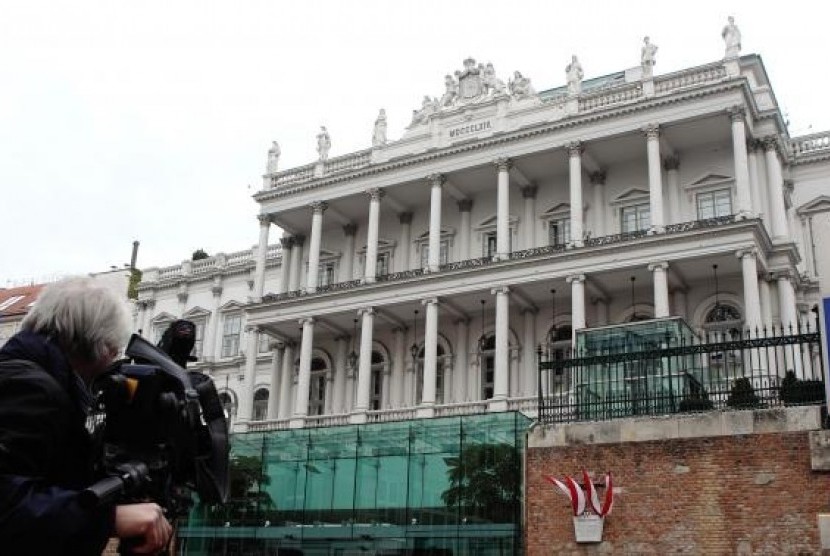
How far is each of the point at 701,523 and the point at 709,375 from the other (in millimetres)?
3557

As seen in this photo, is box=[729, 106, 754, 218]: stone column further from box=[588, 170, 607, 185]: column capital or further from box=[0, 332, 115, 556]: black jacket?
box=[0, 332, 115, 556]: black jacket

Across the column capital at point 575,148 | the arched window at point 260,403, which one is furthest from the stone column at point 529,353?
the arched window at point 260,403

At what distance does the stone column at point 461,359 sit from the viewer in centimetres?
3831

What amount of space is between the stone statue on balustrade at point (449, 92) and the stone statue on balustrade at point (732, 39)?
1185 centimetres

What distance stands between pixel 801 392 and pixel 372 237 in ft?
82.3

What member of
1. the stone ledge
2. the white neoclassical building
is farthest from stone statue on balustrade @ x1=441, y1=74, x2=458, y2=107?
the stone ledge

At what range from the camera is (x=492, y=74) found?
40.9 metres

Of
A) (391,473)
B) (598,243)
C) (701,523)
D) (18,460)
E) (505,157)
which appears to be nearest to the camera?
(18,460)

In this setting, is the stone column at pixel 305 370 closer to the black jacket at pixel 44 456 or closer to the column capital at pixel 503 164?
the column capital at pixel 503 164

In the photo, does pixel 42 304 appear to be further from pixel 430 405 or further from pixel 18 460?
pixel 430 405

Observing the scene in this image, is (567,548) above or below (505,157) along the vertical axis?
below

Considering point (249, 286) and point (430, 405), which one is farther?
point (249, 286)

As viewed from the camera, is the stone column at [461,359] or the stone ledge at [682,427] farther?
the stone column at [461,359]

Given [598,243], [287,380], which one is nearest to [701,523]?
[598,243]
